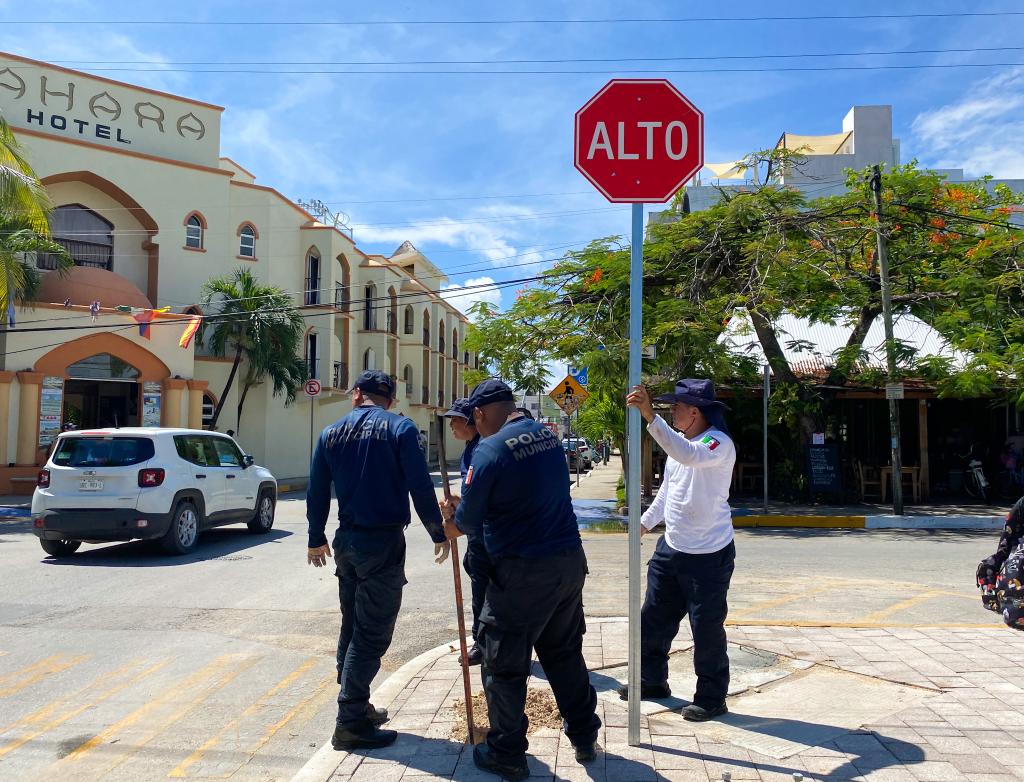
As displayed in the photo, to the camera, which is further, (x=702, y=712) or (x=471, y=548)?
(x=471, y=548)

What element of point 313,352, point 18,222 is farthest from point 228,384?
point 18,222

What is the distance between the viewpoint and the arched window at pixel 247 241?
32312 mm

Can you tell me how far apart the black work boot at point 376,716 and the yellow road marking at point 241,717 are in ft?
2.88

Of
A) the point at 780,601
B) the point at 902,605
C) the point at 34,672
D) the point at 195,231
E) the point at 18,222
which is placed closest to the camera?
the point at 34,672

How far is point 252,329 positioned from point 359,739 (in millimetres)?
26538

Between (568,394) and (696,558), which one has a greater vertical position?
(568,394)

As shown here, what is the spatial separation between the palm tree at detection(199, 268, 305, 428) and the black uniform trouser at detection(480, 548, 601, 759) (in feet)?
84.2

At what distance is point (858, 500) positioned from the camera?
19328mm

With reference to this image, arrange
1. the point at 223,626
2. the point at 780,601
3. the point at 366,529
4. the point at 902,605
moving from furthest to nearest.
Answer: the point at 780,601
the point at 902,605
the point at 223,626
the point at 366,529

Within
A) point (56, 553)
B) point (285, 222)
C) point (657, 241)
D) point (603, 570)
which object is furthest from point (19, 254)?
point (603, 570)

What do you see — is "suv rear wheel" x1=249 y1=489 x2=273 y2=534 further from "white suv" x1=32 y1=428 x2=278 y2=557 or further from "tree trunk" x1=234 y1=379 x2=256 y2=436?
"tree trunk" x1=234 y1=379 x2=256 y2=436

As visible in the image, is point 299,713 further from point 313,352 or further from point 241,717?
point 313,352

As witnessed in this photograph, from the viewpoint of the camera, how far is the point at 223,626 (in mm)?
7129

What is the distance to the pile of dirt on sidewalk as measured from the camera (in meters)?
4.29
